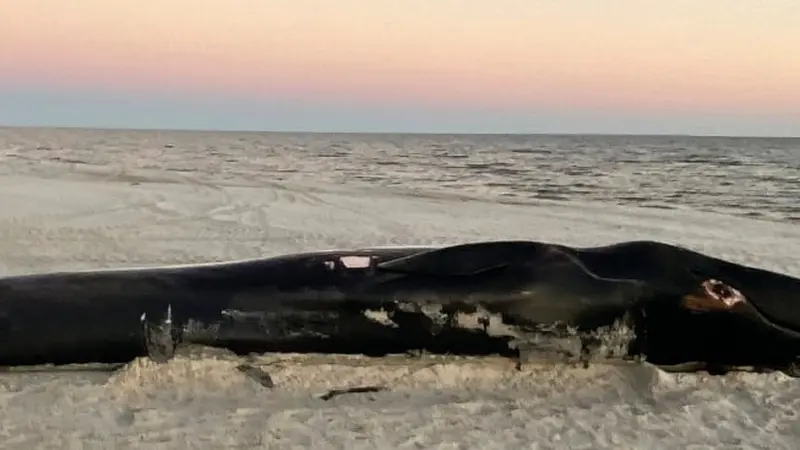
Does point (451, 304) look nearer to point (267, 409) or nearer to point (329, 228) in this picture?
point (267, 409)

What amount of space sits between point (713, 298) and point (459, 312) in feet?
4.61

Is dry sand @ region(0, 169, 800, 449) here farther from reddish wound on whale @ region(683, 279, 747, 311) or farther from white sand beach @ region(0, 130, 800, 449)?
reddish wound on whale @ region(683, 279, 747, 311)

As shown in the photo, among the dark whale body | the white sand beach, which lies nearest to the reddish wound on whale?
the dark whale body

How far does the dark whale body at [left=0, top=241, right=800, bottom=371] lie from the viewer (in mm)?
4688

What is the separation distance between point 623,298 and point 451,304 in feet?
3.13

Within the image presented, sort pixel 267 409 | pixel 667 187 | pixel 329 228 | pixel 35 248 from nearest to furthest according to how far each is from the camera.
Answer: pixel 267 409, pixel 35 248, pixel 329 228, pixel 667 187

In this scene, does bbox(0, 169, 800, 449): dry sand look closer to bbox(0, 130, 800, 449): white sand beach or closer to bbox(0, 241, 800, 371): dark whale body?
bbox(0, 130, 800, 449): white sand beach

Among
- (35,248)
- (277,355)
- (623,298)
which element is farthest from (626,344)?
(35,248)

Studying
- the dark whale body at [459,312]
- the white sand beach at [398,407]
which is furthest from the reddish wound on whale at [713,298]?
the white sand beach at [398,407]

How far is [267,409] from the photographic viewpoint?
4336 millimetres

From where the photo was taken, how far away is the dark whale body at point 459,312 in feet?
15.4

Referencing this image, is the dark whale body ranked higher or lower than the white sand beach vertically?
higher

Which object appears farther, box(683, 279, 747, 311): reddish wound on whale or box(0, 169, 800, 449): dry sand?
box(683, 279, 747, 311): reddish wound on whale

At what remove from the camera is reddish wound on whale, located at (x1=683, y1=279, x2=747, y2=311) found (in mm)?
4633
